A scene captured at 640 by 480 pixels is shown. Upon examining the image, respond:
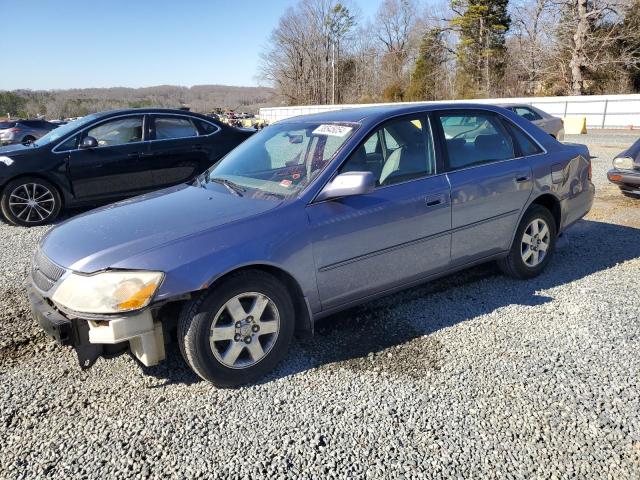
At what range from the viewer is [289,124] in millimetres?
4152

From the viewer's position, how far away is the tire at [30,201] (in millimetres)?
6961

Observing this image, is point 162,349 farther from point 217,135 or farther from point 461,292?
point 217,135

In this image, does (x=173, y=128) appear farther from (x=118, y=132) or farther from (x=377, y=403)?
(x=377, y=403)

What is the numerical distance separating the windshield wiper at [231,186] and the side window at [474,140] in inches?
63.5

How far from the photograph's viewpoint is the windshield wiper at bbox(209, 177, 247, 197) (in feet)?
11.4

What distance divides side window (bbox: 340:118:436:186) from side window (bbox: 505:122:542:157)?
40.8 inches

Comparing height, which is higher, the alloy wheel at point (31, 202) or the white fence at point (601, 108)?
the white fence at point (601, 108)

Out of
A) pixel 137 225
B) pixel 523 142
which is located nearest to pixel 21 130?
pixel 137 225

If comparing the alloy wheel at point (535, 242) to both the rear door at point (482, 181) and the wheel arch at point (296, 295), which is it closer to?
the rear door at point (482, 181)

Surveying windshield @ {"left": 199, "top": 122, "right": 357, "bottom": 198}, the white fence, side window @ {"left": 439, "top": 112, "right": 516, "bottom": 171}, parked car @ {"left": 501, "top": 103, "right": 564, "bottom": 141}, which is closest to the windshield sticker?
windshield @ {"left": 199, "top": 122, "right": 357, "bottom": 198}

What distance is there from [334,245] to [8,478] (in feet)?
6.81

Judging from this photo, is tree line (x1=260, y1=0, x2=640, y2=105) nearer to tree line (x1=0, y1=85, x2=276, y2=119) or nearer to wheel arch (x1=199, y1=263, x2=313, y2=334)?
tree line (x1=0, y1=85, x2=276, y2=119)

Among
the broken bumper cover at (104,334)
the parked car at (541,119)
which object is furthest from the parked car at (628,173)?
the broken bumper cover at (104,334)

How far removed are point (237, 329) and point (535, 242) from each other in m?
2.94
